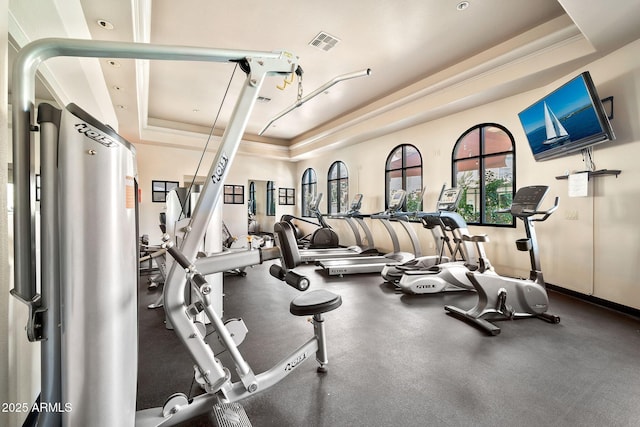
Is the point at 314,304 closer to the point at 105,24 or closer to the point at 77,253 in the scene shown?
the point at 77,253

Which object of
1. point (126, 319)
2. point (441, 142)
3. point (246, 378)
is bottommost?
point (246, 378)

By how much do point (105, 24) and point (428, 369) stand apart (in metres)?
4.88

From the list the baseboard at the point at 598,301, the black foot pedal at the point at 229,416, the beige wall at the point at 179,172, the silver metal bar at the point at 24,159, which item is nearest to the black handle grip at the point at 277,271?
the black foot pedal at the point at 229,416

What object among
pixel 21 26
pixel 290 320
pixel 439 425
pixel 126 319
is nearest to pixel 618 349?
pixel 439 425

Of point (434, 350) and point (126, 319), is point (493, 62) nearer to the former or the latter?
point (434, 350)

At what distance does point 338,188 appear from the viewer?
9625 millimetres

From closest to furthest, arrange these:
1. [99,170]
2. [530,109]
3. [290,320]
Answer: [99,170]
[290,320]
[530,109]

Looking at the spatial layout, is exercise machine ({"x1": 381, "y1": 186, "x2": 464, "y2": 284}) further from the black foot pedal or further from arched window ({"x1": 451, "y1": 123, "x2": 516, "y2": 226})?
the black foot pedal

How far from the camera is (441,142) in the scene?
Result: 20.2ft

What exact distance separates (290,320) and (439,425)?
6.16 feet

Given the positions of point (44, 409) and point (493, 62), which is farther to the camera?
point (493, 62)

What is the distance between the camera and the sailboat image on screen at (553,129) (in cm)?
386

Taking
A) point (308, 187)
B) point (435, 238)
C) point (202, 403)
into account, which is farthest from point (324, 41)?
point (308, 187)

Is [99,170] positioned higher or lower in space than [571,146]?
lower
